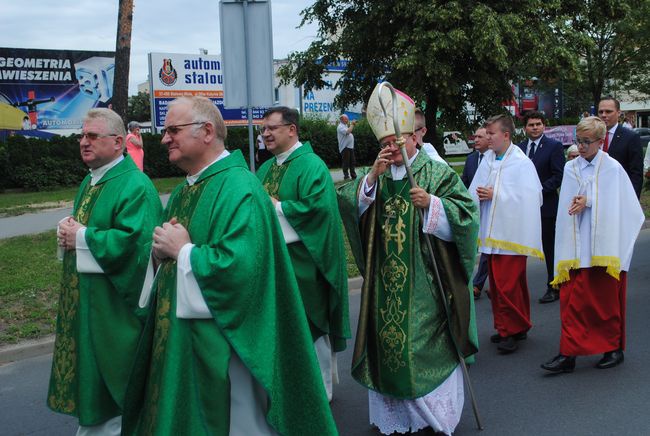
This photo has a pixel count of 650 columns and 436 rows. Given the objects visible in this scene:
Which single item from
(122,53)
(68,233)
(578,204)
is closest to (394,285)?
(68,233)

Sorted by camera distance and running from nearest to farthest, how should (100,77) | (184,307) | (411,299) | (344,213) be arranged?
(184,307) → (411,299) → (344,213) → (100,77)

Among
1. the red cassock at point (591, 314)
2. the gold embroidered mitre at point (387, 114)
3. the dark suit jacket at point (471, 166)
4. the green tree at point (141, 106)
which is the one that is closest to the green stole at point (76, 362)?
the gold embroidered mitre at point (387, 114)

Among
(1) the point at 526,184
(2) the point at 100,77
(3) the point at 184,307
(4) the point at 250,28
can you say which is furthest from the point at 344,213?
(2) the point at 100,77

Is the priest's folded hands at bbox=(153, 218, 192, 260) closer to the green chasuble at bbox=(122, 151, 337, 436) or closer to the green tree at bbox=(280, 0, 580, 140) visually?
the green chasuble at bbox=(122, 151, 337, 436)

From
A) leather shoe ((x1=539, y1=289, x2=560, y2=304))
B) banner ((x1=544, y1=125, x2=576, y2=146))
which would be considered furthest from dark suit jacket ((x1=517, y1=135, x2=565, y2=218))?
banner ((x1=544, y1=125, x2=576, y2=146))

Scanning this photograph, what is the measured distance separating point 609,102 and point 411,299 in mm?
4108

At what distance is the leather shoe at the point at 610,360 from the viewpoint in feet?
18.7

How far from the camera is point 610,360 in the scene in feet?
18.8

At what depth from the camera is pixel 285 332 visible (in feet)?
11.0

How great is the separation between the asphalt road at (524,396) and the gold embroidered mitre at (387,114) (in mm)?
1897

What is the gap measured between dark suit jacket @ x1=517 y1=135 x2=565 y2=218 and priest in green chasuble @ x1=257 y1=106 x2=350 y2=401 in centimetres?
363

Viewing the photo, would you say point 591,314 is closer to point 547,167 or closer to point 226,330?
point 547,167

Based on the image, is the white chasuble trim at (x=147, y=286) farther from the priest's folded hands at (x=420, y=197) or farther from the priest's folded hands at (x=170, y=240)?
the priest's folded hands at (x=420, y=197)

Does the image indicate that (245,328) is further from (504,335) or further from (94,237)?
(504,335)
